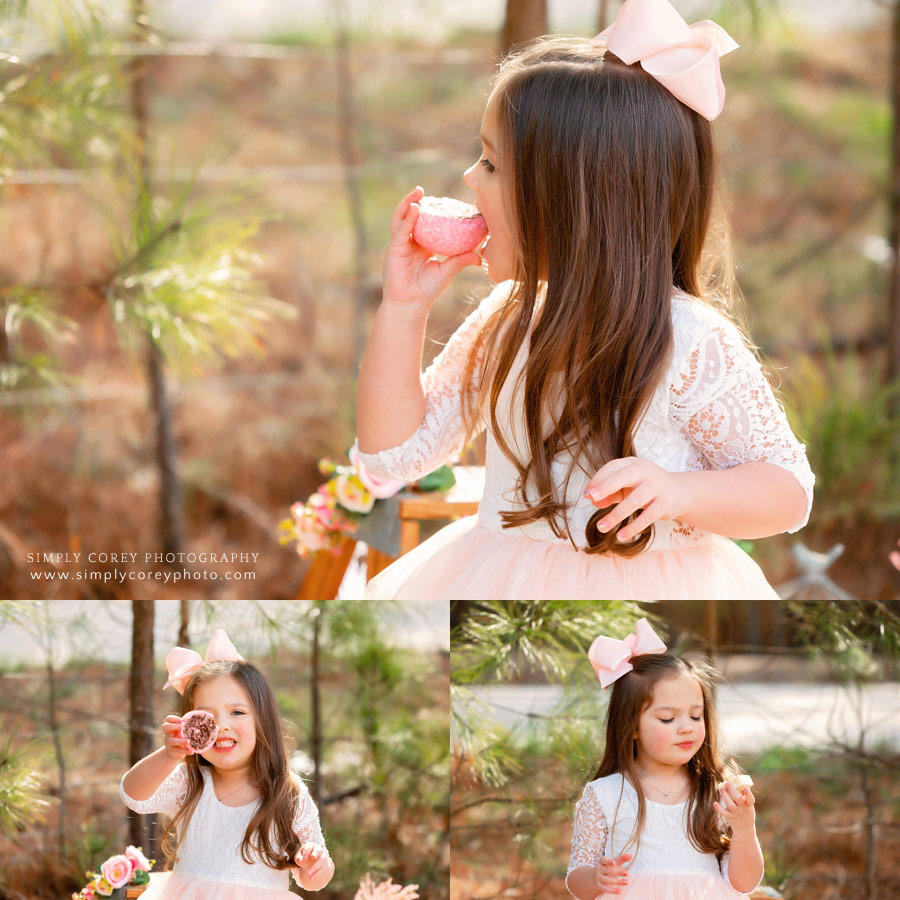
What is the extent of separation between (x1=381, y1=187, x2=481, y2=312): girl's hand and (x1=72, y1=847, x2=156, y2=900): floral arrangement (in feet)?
2.12

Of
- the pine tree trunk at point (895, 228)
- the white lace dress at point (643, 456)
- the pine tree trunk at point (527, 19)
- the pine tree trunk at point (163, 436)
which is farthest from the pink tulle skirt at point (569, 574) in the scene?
the pine tree trunk at point (895, 228)

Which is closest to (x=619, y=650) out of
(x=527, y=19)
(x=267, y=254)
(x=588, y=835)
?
(x=588, y=835)

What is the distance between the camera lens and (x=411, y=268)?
1.25 metres

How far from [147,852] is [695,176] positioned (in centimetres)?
91

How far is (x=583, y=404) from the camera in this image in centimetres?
116

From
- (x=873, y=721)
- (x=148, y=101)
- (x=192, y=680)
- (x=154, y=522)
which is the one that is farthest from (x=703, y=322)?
(x=154, y=522)

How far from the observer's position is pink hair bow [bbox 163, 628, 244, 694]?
1.09 m

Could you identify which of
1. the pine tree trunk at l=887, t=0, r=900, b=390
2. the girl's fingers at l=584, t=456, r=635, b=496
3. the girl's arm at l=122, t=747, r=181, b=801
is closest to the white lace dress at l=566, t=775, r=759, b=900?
the girl's fingers at l=584, t=456, r=635, b=496

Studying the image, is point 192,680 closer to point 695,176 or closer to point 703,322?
point 703,322

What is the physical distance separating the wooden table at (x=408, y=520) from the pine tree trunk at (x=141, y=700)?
18.9 inches

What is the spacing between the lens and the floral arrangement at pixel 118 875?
1.04m

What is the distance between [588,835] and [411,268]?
2.12 ft

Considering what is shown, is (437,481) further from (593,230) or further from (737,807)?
(737,807)

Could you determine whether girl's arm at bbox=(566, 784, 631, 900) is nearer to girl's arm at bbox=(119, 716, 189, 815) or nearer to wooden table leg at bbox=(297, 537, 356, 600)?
girl's arm at bbox=(119, 716, 189, 815)
